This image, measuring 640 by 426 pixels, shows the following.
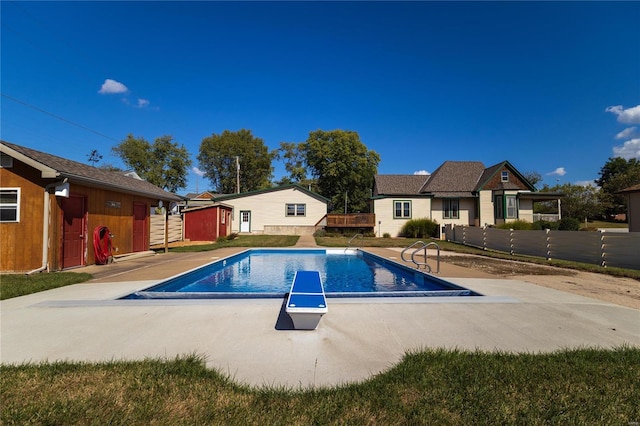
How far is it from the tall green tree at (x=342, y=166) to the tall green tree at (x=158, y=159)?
821 inches

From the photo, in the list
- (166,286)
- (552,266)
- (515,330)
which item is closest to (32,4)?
(166,286)

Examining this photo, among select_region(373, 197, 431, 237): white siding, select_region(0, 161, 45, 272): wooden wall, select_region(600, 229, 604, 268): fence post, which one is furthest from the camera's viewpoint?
select_region(373, 197, 431, 237): white siding

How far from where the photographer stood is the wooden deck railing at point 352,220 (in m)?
25.9

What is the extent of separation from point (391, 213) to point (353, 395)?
80.0ft

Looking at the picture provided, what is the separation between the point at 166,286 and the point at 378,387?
21.3ft

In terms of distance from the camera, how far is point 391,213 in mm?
26188

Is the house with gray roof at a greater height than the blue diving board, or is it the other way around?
the house with gray roof

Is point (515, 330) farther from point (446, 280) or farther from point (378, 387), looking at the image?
point (446, 280)

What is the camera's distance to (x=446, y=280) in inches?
300

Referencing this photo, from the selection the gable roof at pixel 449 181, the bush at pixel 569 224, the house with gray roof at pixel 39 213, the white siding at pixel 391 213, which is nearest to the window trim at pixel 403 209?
the white siding at pixel 391 213

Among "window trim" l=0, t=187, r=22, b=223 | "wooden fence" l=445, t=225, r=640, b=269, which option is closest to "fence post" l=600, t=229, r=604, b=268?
"wooden fence" l=445, t=225, r=640, b=269

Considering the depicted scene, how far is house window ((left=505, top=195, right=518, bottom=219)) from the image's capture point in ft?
81.0

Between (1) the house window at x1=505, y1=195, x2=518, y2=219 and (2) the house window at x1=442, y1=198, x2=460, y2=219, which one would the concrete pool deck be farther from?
(1) the house window at x1=505, y1=195, x2=518, y2=219

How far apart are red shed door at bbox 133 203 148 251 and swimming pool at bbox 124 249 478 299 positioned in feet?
15.0
